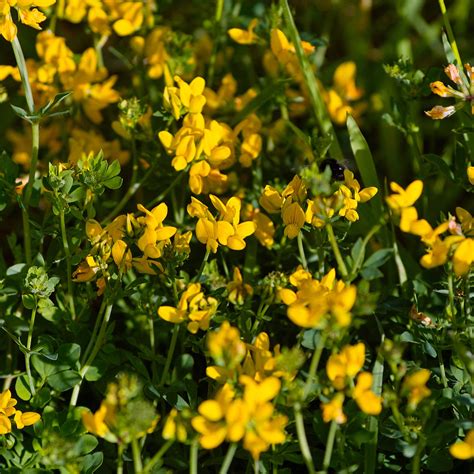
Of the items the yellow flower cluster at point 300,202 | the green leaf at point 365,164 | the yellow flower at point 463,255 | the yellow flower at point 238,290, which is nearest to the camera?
the yellow flower at point 463,255

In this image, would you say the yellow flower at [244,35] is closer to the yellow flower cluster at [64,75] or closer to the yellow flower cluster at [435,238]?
the yellow flower cluster at [64,75]

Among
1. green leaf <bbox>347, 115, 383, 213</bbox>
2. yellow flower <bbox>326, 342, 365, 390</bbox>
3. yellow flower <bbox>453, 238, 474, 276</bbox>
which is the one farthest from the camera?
green leaf <bbox>347, 115, 383, 213</bbox>

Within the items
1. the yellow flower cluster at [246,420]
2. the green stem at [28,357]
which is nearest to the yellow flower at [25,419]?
the green stem at [28,357]

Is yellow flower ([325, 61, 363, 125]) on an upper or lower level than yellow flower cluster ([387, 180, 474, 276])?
lower

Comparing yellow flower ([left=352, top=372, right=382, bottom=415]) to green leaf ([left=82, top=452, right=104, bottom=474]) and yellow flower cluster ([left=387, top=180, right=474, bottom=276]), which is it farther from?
green leaf ([left=82, top=452, right=104, bottom=474])

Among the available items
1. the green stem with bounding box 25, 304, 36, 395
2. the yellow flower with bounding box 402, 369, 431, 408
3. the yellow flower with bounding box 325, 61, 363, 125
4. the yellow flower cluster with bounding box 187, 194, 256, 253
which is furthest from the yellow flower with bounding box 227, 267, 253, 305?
the yellow flower with bounding box 325, 61, 363, 125

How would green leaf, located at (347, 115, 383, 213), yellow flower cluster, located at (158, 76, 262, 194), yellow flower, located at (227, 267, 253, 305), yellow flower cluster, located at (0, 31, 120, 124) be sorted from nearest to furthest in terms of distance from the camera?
yellow flower, located at (227, 267, 253, 305) → yellow flower cluster, located at (158, 76, 262, 194) → green leaf, located at (347, 115, 383, 213) → yellow flower cluster, located at (0, 31, 120, 124)

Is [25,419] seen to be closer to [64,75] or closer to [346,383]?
[346,383]
